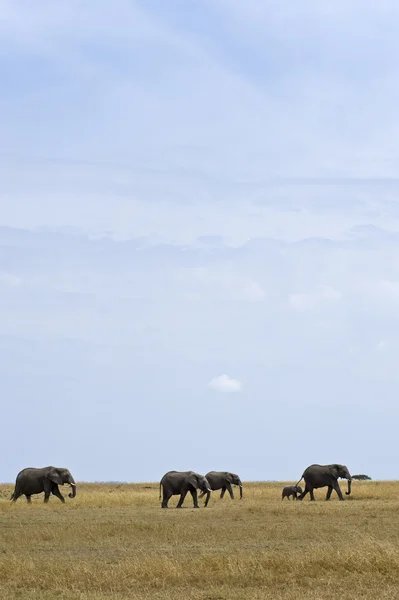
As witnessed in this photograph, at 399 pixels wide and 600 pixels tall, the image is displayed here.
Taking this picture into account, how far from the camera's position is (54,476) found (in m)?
40.5

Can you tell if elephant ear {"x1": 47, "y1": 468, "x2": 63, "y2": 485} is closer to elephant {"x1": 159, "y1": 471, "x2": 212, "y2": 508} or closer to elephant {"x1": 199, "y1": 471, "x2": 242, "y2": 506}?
elephant {"x1": 159, "y1": 471, "x2": 212, "y2": 508}

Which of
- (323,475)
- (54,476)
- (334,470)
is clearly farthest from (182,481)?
(334,470)

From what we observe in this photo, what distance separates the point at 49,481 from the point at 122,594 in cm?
2648

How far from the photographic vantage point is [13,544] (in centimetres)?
2198

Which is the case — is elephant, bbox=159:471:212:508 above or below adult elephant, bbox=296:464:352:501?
below

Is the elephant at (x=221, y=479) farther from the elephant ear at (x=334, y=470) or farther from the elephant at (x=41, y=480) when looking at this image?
the elephant at (x=41, y=480)

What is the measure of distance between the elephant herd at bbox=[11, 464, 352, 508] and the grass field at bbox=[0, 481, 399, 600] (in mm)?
4459

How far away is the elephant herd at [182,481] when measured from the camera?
3716 cm

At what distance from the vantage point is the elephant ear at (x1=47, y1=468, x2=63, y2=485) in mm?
40375

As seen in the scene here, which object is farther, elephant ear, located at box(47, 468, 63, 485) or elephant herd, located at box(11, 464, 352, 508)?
elephant ear, located at box(47, 468, 63, 485)

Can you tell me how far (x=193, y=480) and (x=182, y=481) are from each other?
1.45 ft

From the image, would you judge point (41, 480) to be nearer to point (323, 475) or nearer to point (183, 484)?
point (183, 484)

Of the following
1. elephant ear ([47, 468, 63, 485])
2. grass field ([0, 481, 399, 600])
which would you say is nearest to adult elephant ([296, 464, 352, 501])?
grass field ([0, 481, 399, 600])

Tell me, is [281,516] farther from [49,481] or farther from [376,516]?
[49,481]
